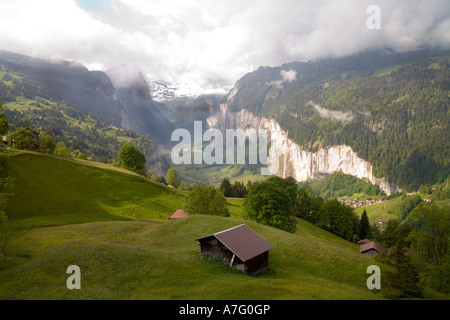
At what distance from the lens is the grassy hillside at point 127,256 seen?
24312 millimetres

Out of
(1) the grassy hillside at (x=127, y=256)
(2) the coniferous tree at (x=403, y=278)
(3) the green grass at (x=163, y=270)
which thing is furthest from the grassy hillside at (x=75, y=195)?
(2) the coniferous tree at (x=403, y=278)

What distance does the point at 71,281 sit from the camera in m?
25.2

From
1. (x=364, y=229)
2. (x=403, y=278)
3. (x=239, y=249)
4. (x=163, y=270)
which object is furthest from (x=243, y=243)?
(x=364, y=229)

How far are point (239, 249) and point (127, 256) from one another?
12.9m

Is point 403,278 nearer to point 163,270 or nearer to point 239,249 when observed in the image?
point 239,249

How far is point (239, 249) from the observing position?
103 ft

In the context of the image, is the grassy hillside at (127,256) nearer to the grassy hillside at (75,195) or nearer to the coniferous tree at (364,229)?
the grassy hillside at (75,195)

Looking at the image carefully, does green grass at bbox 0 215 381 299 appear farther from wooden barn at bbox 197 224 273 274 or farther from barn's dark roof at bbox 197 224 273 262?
barn's dark roof at bbox 197 224 273 262

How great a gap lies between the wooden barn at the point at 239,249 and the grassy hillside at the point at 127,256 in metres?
1.02

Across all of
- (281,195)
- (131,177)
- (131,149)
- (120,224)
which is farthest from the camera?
(131,149)
